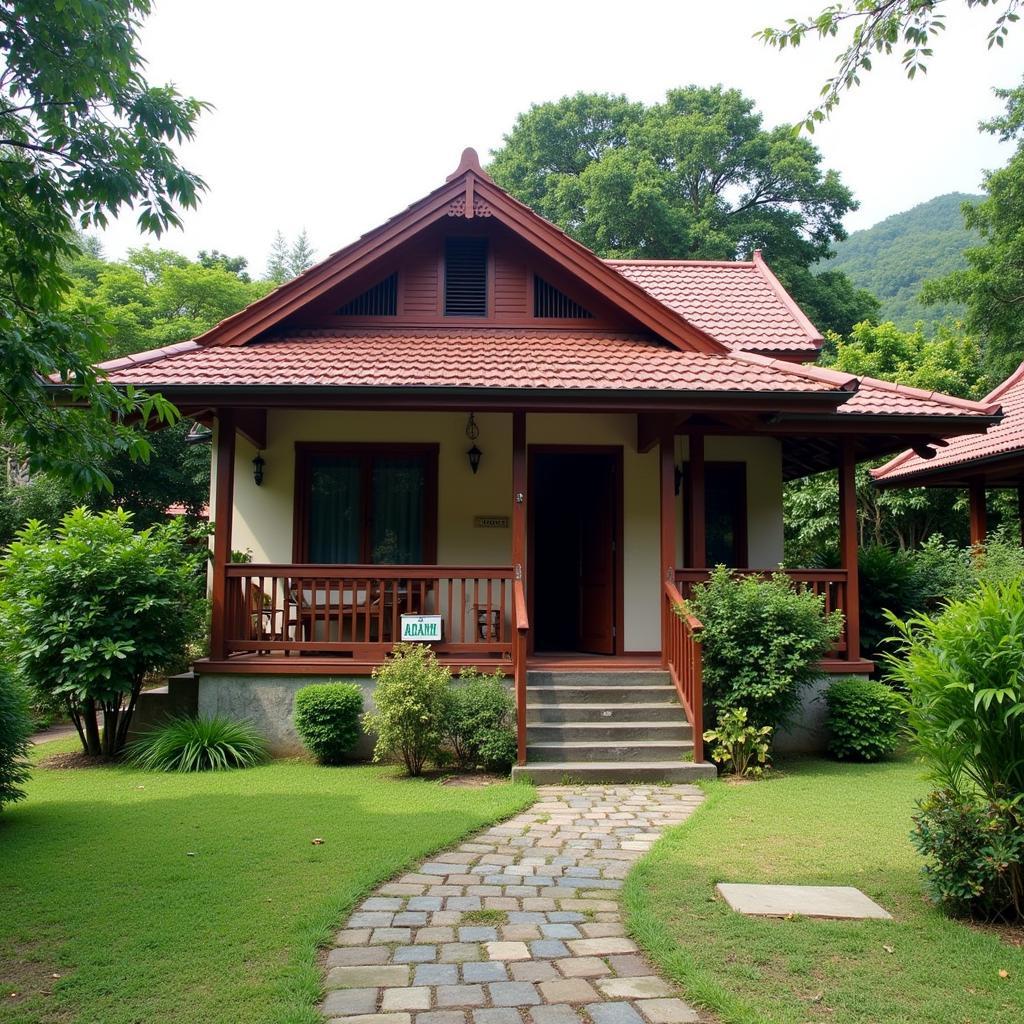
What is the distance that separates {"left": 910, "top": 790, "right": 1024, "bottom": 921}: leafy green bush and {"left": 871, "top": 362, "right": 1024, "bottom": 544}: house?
9.46 metres

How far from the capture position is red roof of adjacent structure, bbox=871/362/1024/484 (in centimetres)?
1302

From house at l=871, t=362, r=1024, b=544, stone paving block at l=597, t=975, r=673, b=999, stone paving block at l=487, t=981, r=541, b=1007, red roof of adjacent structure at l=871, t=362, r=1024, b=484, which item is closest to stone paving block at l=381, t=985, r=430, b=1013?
stone paving block at l=487, t=981, r=541, b=1007

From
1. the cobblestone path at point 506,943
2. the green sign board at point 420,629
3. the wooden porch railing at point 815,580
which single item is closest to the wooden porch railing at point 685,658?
the wooden porch railing at point 815,580

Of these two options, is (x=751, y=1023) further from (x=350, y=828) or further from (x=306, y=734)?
(x=306, y=734)

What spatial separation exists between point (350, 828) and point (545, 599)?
784 cm

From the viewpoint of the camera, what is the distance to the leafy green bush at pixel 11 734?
→ 602 centimetres

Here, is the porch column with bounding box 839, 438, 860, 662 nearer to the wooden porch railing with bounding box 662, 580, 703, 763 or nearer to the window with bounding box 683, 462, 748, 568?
the window with bounding box 683, 462, 748, 568

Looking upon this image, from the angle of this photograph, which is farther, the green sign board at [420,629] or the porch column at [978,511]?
the porch column at [978,511]

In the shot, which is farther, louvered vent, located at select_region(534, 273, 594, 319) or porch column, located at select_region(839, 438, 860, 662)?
louvered vent, located at select_region(534, 273, 594, 319)

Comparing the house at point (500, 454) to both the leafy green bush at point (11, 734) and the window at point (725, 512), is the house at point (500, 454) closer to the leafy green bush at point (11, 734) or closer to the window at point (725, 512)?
the window at point (725, 512)

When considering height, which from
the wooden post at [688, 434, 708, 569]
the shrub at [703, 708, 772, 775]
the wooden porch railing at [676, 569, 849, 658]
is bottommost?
the shrub at [703, 708, 772, 775]

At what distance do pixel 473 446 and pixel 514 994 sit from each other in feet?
25.5

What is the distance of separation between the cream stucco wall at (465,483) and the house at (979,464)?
4.90 meters

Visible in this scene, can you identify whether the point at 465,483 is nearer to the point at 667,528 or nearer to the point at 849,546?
the point at 667,528
